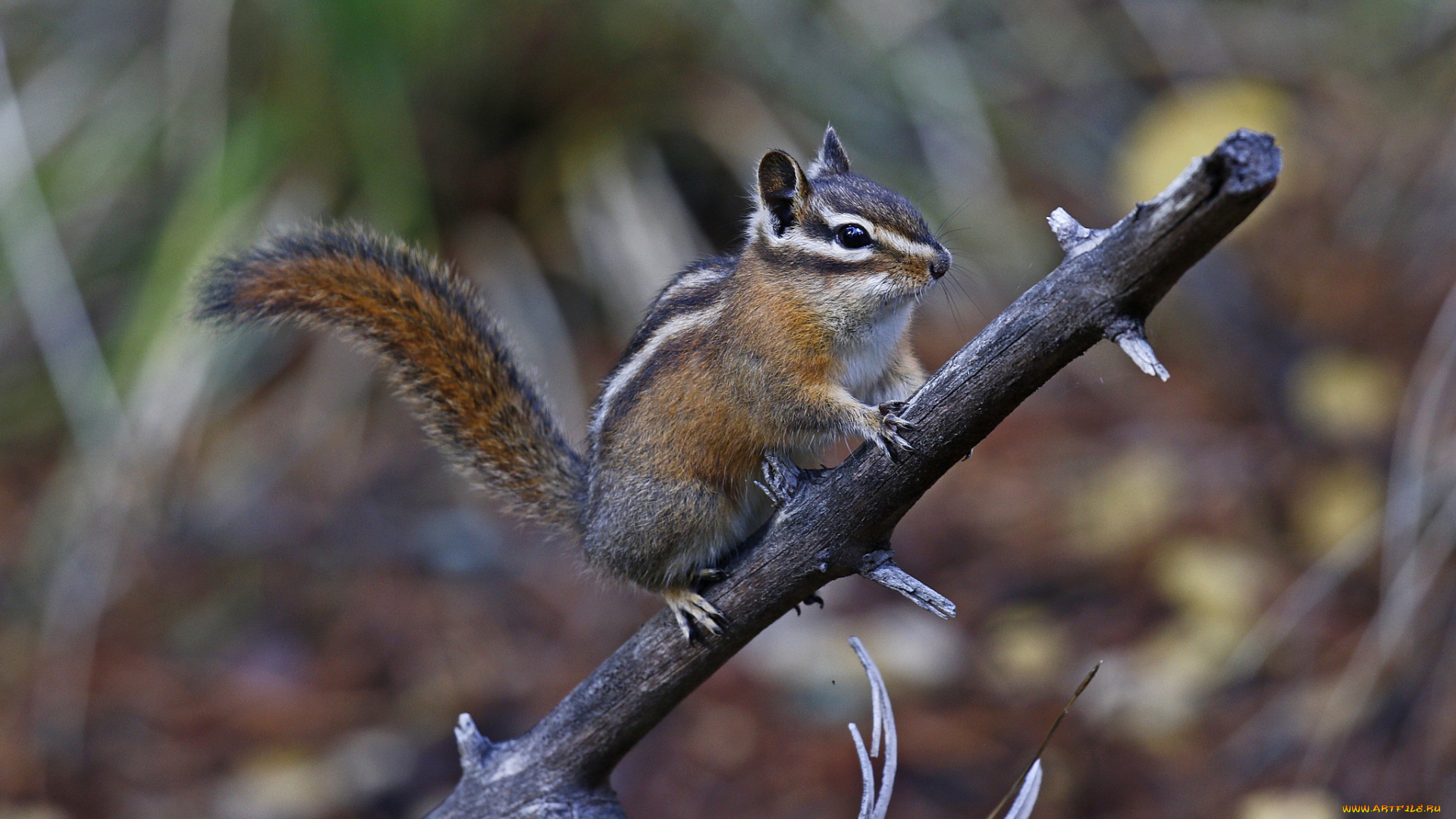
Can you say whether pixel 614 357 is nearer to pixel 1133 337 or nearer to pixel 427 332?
pixel 427 332

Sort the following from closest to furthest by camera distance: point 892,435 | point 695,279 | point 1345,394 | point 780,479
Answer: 1. point 892,435
2. point 780,479
3. point 695,279
4. point 1345,394

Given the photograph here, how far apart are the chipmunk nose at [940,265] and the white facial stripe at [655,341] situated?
0.41 m

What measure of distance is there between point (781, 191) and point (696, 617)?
0.82 meters

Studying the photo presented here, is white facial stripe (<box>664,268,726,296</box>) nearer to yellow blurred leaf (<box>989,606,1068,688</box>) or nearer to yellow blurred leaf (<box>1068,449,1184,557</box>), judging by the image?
yellow blurred leaf (<box>989,606,1068,688</box>)

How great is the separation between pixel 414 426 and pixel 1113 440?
8.20ft

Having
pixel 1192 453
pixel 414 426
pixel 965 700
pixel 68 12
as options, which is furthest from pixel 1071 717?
pixel 68 12

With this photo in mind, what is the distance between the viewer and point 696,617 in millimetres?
1692

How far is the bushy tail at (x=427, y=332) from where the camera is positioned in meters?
1.93

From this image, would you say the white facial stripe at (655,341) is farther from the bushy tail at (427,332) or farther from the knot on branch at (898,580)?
the knot on branch at (898,580)

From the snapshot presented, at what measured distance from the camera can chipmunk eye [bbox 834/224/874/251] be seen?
6.43 feet

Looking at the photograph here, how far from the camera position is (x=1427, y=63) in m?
4.08

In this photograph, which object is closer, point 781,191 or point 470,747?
point 470,747

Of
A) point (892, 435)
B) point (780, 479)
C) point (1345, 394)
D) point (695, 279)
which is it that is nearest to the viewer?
point (892, 435)

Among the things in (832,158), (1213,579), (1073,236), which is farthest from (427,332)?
(1213,579)
